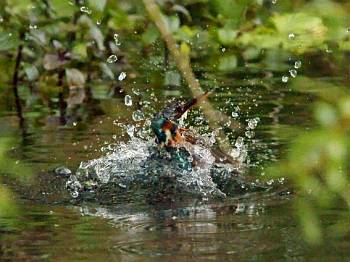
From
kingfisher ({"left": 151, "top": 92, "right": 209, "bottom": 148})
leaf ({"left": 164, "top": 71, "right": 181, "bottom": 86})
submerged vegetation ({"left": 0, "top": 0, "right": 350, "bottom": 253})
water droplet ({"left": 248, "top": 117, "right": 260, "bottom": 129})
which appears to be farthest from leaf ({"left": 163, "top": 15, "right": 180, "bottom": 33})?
kingfisher ({"left": 151, "top": 92, "right": 209, "bottom": 148})

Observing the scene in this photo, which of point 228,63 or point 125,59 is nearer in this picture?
point 125,59

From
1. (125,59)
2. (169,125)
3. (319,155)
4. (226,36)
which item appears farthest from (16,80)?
(319,155)

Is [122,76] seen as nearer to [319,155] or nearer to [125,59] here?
[125,59]

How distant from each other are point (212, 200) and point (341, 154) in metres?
2.98

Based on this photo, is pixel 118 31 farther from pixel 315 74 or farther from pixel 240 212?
pixel 240 212

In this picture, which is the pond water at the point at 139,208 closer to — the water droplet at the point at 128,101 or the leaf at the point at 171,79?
the water droplet at the point at 128,101

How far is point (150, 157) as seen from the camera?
17.1 ft

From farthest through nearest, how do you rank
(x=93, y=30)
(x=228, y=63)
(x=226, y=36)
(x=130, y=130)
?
(x=226, y=36)
(x=228, y=63)
(x=93, y=30)
(x=130, y=130)

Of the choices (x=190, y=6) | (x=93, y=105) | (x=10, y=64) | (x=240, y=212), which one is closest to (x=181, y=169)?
(x=240, y=212)

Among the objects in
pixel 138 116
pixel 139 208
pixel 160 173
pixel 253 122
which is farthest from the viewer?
pixel 138 116

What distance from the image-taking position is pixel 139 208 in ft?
14.6

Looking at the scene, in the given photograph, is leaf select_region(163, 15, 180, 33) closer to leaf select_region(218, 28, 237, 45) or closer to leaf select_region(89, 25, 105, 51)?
leaf select_region(89, 25, 105, 51)

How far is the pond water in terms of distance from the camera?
11.8ft

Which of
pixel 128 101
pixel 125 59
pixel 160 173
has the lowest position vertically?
pixel 160 173
